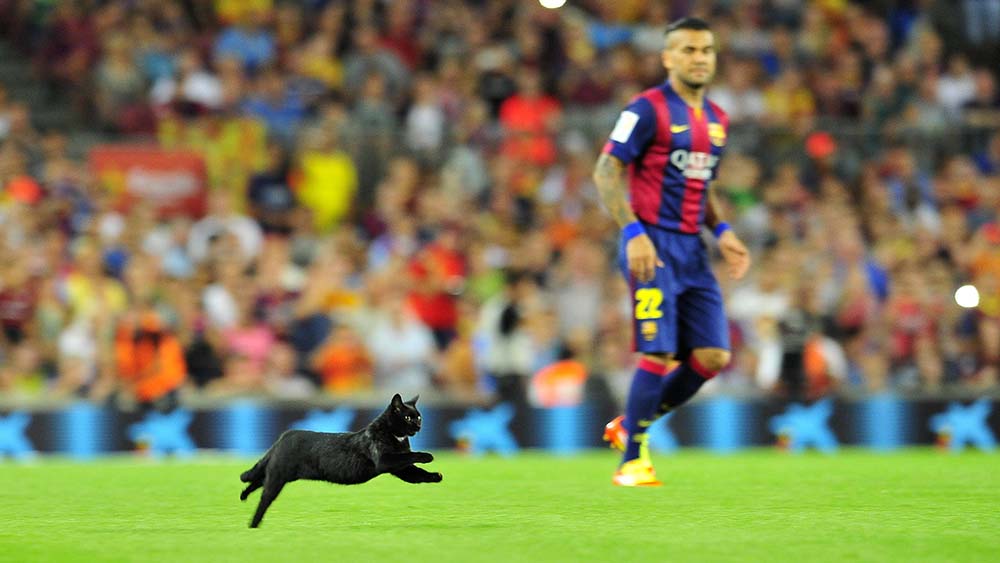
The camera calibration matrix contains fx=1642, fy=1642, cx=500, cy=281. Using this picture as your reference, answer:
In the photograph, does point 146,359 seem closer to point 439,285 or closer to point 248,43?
point 439,285

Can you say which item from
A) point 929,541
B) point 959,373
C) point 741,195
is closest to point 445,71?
point 741,195

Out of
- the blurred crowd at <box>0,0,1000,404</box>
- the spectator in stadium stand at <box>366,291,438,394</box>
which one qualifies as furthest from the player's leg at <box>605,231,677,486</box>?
the spectator in stadium stand at <box>366,291,438,394</box>

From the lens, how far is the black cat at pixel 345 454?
235 inches

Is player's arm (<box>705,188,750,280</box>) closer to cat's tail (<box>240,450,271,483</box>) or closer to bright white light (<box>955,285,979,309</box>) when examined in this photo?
cat's tail (<box>240,450,271,483</box>)

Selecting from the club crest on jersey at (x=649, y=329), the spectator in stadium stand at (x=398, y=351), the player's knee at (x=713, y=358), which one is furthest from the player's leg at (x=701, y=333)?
the spectator in stadium stand at (x=398, y=351)

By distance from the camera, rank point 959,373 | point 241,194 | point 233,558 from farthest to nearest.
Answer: point 241,194, point 959,373, point 233,558

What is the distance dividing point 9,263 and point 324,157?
2.98 meters

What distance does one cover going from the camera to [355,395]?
12648mm

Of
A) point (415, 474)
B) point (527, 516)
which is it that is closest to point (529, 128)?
point (527, 516)

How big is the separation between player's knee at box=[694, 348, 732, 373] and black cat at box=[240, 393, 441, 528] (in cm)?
250

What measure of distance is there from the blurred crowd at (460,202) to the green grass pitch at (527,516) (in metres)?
2.91

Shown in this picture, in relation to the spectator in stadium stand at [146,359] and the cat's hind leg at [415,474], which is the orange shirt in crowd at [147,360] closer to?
the spectator in stadium stand at [146,359]

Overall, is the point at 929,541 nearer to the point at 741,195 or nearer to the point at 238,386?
the point at 238,386

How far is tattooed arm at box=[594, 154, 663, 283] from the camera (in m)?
7.97
